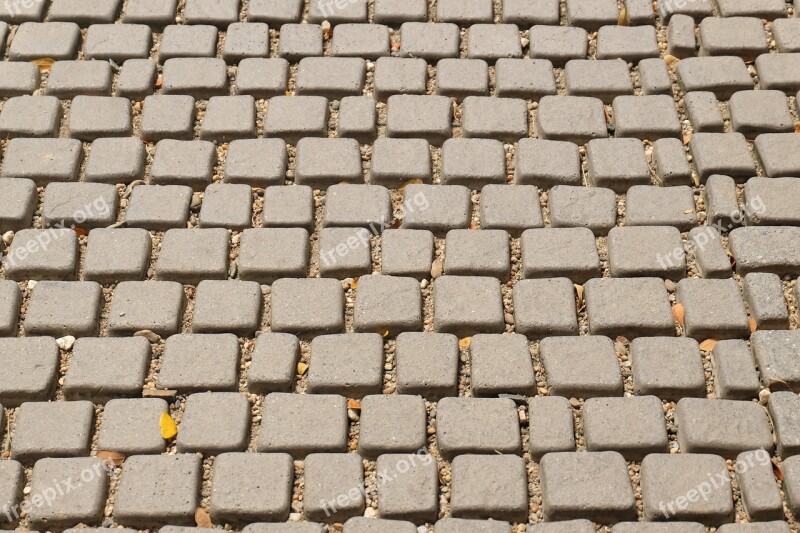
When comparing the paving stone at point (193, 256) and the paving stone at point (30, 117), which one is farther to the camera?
the paving stone at point (30, 117)

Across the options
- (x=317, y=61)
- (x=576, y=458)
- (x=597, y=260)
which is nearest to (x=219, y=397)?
(x=576, y=458)

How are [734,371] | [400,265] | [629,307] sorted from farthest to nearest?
[400,265]
[629,307]
[734,371]

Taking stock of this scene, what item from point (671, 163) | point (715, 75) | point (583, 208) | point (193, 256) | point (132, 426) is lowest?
point (132, 426)

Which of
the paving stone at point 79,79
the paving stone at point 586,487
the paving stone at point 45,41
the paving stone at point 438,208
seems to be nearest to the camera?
the paving stone at point 586,487

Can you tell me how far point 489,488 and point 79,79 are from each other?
8.96 ft

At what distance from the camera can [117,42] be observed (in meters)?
4.63

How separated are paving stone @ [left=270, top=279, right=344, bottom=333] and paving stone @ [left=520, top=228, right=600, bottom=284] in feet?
2.52

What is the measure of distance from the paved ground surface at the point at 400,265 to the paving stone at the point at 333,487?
10 mm

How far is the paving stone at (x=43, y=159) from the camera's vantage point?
410 centimetres

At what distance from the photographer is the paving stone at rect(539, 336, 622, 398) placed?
135 inches

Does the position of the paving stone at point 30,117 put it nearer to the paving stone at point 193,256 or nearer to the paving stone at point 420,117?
the paving stone at point 193,256

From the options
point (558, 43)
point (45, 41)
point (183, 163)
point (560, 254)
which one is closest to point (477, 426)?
point (560, 254)

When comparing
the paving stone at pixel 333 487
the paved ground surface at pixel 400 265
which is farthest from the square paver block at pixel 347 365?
the paving stone at pixel 333 487

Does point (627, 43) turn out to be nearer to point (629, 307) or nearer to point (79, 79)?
point (629, 307)
